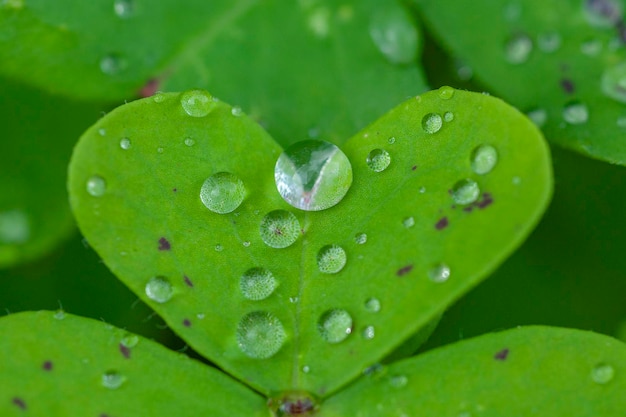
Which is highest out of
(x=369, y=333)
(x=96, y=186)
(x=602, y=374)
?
(x=96, y=186)

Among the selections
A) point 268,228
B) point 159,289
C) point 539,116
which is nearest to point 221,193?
point 268,228

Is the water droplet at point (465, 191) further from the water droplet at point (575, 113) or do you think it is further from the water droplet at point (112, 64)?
the water droplet at point (112, 64)

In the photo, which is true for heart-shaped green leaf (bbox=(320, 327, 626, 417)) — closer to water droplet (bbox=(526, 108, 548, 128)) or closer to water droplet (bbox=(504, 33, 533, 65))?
water droplet (bbox=(526, 108, 548, 128))

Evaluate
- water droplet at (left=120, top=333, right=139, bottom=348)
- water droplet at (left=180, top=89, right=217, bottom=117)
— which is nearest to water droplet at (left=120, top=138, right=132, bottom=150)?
water droplet at (left=180, top=89, right=217, bottom=117)

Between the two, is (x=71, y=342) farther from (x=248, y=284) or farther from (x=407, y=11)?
(x=407, y=11)

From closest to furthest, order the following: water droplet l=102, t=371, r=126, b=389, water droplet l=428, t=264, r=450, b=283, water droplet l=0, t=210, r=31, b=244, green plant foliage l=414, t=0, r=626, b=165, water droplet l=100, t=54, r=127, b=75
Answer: water droplet l=428, t=264, r=450, b=283 → water droplet l=102, t=371, r=126, b=389 → green plant foliage l=414, t=0, r=626, b=165 → water droplet l=100, t=54, r=127, b=75 → water droplet l=0, t=210, r=31, b=244

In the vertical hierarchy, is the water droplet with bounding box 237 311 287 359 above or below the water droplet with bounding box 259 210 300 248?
below

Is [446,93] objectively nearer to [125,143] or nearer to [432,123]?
[432,123]

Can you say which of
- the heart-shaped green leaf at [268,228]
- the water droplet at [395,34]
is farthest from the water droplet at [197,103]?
the water droplet at [395,34]
